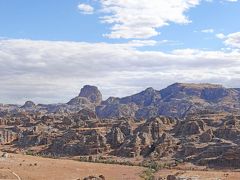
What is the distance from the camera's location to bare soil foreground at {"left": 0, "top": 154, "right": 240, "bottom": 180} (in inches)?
2793

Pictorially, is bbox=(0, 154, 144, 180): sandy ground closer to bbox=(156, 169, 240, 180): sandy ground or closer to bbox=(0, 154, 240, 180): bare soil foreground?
bbox=(0, 154, 240, 180): bare soil foreground

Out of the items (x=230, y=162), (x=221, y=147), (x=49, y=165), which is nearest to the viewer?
(x=49, y=165)

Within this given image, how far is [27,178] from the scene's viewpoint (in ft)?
224

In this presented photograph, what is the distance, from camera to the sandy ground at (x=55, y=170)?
7069cm

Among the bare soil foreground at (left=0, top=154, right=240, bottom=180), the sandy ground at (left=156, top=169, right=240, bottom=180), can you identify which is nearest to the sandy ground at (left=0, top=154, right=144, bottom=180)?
the bare soil foreground at (left=0, top=154, right=240, bottom=180)

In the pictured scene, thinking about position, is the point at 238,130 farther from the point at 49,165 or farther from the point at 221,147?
the point at 49,165

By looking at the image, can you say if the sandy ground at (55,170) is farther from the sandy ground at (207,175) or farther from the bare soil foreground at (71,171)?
the sandy ground at (207,175)

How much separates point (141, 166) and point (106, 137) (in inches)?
1296

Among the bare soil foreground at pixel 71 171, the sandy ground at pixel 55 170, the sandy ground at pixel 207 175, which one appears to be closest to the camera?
the sandy ground at pixel 55 170

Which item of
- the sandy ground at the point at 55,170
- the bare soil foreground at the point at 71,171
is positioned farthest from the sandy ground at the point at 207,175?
the sandy ground at the point at 55,170

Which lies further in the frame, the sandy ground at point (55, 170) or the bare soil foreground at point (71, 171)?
the bare soil foreground at point (71, 171)

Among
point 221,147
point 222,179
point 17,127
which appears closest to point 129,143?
point 221,147

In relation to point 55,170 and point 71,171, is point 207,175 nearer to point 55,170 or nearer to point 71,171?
point 71,171

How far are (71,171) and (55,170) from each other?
2491mm
